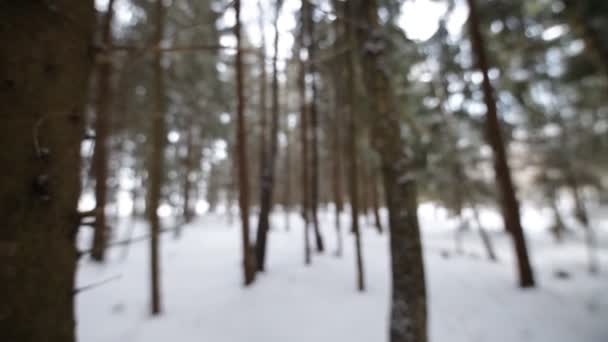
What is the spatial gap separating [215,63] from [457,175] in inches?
410

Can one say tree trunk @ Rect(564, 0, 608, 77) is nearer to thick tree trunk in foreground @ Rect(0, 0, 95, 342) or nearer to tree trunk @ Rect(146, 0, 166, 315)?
tree trunk @ Rect(146, 0, 166, 315)

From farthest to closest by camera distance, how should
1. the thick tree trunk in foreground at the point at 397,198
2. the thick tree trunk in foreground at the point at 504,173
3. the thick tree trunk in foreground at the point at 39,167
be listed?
the thick tree trunk in foreground at the point at 504,173
the thick tree trunk in foreground at the point at 397,198
the thick tree trunk in foreground at the point at 39,167

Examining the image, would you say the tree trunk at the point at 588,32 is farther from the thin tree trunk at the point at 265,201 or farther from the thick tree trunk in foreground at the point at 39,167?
the thick tree trunk in foreground at the point at 39,167

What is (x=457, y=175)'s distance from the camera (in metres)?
10.1

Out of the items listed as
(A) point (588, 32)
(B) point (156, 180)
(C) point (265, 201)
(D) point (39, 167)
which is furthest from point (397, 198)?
(A) point (588, 32)

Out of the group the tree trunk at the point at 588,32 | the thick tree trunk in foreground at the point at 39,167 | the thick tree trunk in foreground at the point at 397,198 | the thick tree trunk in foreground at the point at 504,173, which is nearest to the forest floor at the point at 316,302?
the thick tree trunk in foreground at the point at 504,173

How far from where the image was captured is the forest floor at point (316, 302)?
4902 mm

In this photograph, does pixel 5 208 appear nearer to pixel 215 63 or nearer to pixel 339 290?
pixel 339 290

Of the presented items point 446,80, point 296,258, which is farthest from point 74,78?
point 446,80

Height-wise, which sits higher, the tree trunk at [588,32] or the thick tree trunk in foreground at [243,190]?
the tree trunk at [588,32]

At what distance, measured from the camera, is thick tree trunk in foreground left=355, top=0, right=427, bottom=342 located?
318 centimetres

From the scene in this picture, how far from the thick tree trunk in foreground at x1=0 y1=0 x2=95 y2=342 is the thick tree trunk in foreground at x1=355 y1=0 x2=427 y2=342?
3.06 meters

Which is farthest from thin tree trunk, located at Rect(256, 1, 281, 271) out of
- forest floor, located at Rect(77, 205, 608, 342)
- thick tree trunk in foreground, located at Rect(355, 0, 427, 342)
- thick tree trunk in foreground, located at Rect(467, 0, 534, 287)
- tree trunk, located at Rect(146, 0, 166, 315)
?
thick tree trunk in foreground, located at Rect(467, 0, 534, 287)

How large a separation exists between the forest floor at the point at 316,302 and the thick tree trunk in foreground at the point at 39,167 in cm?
450
